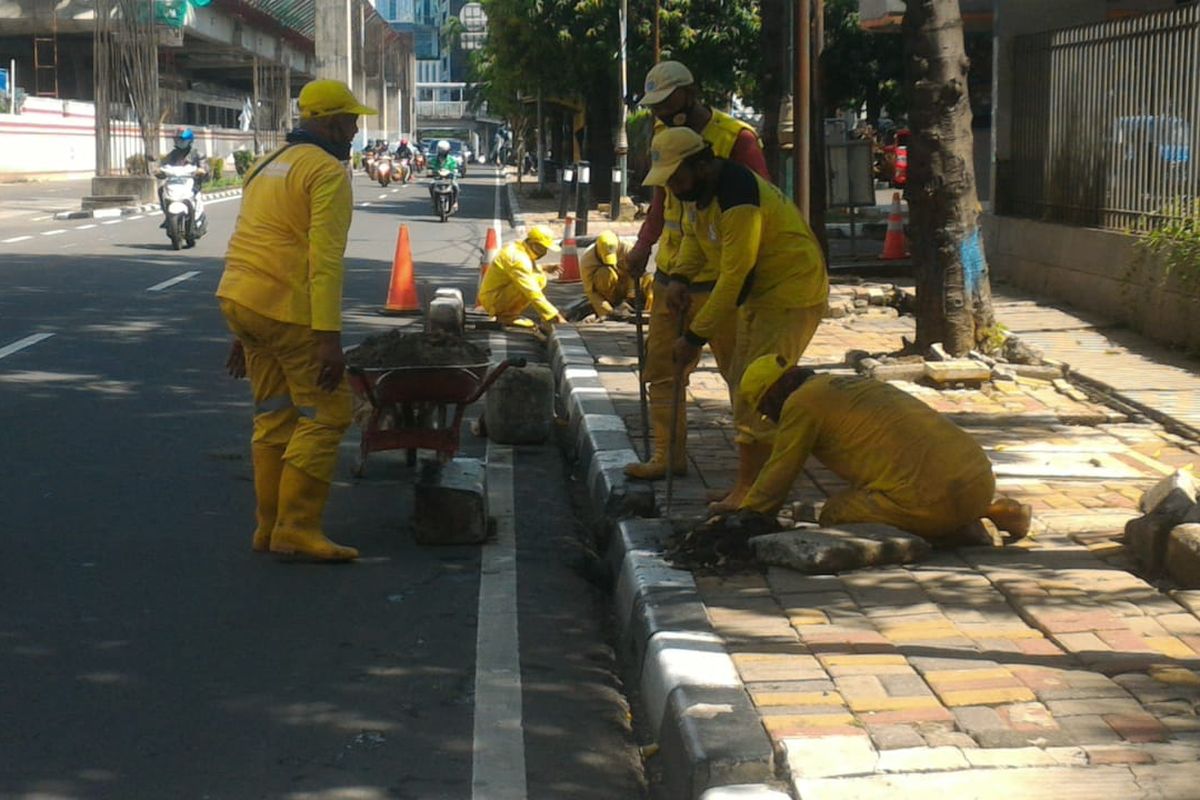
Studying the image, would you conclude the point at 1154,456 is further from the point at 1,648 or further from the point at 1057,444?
the point at 1,648

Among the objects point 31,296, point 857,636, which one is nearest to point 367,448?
point 857,636

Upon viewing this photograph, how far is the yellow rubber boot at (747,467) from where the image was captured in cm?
697

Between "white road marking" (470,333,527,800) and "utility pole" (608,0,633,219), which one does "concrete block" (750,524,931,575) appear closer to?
"white road marking" (470,333,527,800)

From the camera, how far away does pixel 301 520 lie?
6844 mm

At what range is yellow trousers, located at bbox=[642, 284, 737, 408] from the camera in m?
7.47

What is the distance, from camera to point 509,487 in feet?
28.1

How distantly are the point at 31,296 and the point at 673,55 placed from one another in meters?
23.0

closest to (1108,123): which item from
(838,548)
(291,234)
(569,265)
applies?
(569,265)

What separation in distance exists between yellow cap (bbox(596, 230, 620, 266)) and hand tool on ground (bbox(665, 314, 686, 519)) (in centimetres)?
A: 649

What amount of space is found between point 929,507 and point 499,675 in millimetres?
1790

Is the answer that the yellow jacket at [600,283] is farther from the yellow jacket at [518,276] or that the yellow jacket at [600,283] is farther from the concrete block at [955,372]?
the concrete block at [955,372]

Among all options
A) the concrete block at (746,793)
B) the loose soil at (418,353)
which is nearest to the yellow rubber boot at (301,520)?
the loose soil at (418,353)

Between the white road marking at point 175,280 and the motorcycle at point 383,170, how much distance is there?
3583cm

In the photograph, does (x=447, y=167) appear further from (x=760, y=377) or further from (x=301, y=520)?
(x=760, y=377)
